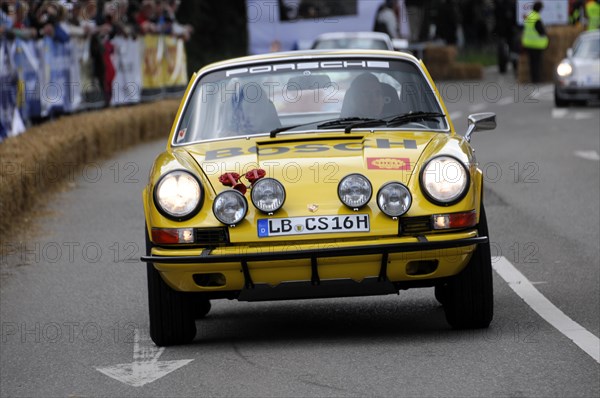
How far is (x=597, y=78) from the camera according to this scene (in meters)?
26.5

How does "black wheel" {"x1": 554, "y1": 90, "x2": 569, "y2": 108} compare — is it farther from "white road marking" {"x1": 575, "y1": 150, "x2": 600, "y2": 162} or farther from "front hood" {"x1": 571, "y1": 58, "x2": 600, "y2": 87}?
"white road marking" {"x1": 575, "y1": 150, "x2": 600, "y2": 162}

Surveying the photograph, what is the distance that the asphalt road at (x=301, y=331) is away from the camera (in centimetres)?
629

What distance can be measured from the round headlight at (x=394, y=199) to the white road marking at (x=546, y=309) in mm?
1024

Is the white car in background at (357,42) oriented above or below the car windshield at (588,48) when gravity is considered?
above

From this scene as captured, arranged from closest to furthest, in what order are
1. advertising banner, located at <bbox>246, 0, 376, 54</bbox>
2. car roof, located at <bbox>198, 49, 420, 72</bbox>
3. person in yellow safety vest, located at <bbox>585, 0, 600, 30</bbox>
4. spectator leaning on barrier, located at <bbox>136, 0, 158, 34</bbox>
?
1. car roof, located at <bbox>198, 49, 420, 72</bbox>
2. spectator leaning on barrier, located at <bbox>136, 0, 158, 34</bbox>
3. person in yellow safety vest, located at <bbox>585, 0, 600, 30</bbox>
4. advertising banner, located at <bbox>246, 0, 376, 54</bbox>

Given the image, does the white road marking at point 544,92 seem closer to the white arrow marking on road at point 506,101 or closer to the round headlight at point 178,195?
the white arrow marking on road at point 506,101

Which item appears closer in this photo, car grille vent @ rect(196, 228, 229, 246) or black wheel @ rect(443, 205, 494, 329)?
car grille vent @ rect(196, 228, 229, 246)

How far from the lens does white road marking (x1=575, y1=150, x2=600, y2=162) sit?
17297 mm

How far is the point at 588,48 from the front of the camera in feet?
91.2

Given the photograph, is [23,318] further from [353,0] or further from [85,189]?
[353,0]

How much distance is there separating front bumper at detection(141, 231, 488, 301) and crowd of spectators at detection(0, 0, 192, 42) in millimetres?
10283

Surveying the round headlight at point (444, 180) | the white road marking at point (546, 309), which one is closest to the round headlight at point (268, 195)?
the round headlight at point (444, 180)

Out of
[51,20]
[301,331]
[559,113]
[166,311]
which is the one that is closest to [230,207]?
[166,311]

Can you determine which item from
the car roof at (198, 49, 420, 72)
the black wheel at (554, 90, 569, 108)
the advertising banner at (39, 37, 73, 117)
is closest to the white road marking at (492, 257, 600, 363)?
the car roof at (198, 49, 420, 72)
